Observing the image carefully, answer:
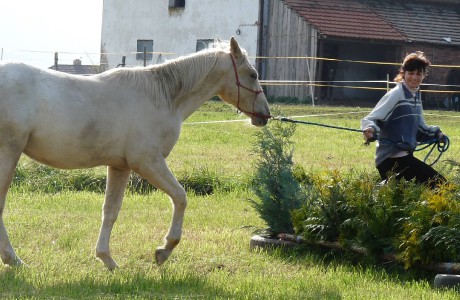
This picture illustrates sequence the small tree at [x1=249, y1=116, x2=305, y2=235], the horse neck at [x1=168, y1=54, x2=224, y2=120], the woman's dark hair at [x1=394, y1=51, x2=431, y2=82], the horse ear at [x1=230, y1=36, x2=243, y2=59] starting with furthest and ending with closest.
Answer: the small tree at [x1=249, y1=116, x2=305, y2=235] → the woman's dark hair at [x1=394, y1=51, x2=431, y2=82] → the horse ear at [x1=230, y1=36, x2=243, y2=59] → the horse neck at [x1=168, y1=54, x2=224, y2=120]

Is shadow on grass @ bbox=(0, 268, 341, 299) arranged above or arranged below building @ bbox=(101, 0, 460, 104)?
below

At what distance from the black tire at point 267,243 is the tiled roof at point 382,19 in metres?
28.9

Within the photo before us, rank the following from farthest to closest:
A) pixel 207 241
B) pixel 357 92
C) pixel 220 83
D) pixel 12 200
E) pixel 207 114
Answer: pixel 357 92 < pixel 207 114 < pixel 12 200 < pixel 207 241 < pixel 220 83

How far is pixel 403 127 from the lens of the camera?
9445 mm

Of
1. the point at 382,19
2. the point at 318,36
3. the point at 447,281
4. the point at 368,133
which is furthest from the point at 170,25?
the point at 447,281

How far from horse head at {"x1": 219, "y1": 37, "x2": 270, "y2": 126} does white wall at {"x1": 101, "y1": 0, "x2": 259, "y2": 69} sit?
3176 centimetres

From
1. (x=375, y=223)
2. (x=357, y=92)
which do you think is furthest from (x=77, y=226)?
(x=357, y=92)

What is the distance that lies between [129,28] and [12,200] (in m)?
34.8

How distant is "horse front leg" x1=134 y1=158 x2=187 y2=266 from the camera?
8.66 metres

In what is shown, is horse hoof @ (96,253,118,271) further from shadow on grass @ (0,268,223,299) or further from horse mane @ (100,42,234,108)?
horse mane @ (100,42,234,108)

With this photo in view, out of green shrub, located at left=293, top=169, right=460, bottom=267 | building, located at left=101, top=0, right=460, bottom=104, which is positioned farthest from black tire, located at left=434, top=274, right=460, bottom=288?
building, located at left=101, top=0, right=460, bottom=104

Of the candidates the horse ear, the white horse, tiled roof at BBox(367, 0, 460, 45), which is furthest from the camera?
tiled roof at BBox(367, 0, 460, 45)

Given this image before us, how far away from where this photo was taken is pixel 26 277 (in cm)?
790

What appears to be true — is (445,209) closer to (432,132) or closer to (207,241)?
(432,132)
